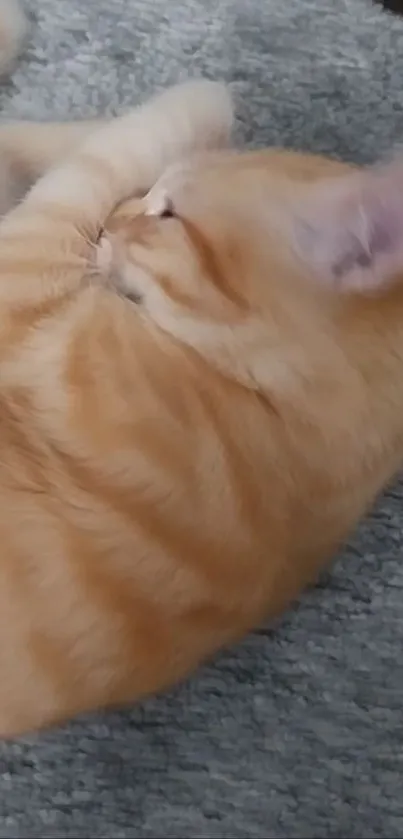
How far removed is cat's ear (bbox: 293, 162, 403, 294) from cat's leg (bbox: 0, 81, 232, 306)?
0.25 m

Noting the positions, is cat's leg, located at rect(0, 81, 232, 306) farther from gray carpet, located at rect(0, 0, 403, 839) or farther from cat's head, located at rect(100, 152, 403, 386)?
gray carpet, located at rect(0, 0, 403, 839)

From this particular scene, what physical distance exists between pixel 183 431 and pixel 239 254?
0.56 ft

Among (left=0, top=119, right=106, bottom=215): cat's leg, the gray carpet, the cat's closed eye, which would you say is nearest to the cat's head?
the cat's closed eye

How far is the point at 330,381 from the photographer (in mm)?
949

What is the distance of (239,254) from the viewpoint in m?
0.96

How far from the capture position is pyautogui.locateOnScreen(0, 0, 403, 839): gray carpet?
108 cm

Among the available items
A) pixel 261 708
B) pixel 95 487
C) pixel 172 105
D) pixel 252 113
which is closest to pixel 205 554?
pixel 95 487

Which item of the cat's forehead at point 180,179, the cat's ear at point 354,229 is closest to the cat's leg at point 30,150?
the cat's forehead at point 180,179

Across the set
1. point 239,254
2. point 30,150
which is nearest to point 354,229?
point 239,254

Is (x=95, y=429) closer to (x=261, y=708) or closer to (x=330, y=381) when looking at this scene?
(x=330, y=381)

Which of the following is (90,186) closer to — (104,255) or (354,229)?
(104,255)

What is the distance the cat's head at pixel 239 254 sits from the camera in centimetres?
88

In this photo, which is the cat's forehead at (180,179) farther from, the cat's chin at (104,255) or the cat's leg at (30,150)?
the cat's leg at (30,150)

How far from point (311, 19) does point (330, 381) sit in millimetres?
626
